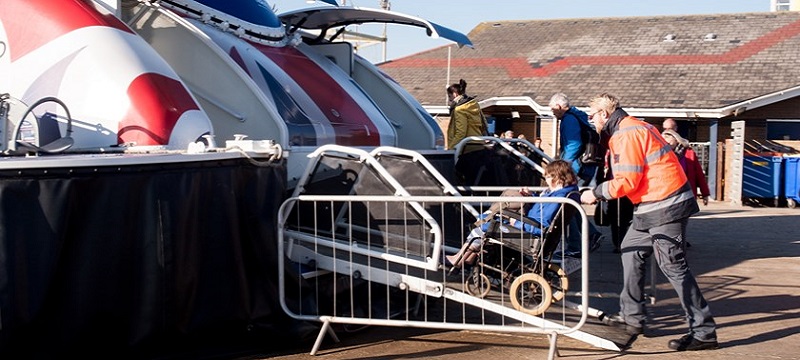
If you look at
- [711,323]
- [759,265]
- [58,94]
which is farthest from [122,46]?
[759,265]

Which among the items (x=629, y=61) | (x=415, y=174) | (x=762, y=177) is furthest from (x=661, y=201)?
(x=629, y=61)

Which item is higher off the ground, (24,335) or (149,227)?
(149,227)

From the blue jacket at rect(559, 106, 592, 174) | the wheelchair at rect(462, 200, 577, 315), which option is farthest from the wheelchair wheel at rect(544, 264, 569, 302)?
the blue jacket at rect(559, 106, 592, 174)

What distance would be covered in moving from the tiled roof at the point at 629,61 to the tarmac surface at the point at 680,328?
470 inches

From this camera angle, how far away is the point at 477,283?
6488mm

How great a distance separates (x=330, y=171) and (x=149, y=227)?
4.96ft

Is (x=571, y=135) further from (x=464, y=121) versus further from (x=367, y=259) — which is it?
(x=367, y=259)

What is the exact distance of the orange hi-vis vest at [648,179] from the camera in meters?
6.50

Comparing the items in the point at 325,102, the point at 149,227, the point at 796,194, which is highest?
the point at 325,102

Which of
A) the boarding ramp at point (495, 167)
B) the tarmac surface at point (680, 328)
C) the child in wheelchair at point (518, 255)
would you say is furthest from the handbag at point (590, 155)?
the child in wheelchair at point (518, 255)

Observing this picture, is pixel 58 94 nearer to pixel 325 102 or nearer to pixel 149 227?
pixel 149 227

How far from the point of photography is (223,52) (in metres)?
7.86

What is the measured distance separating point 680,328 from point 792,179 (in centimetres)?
1368

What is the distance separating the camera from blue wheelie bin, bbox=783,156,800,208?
63.8ft
